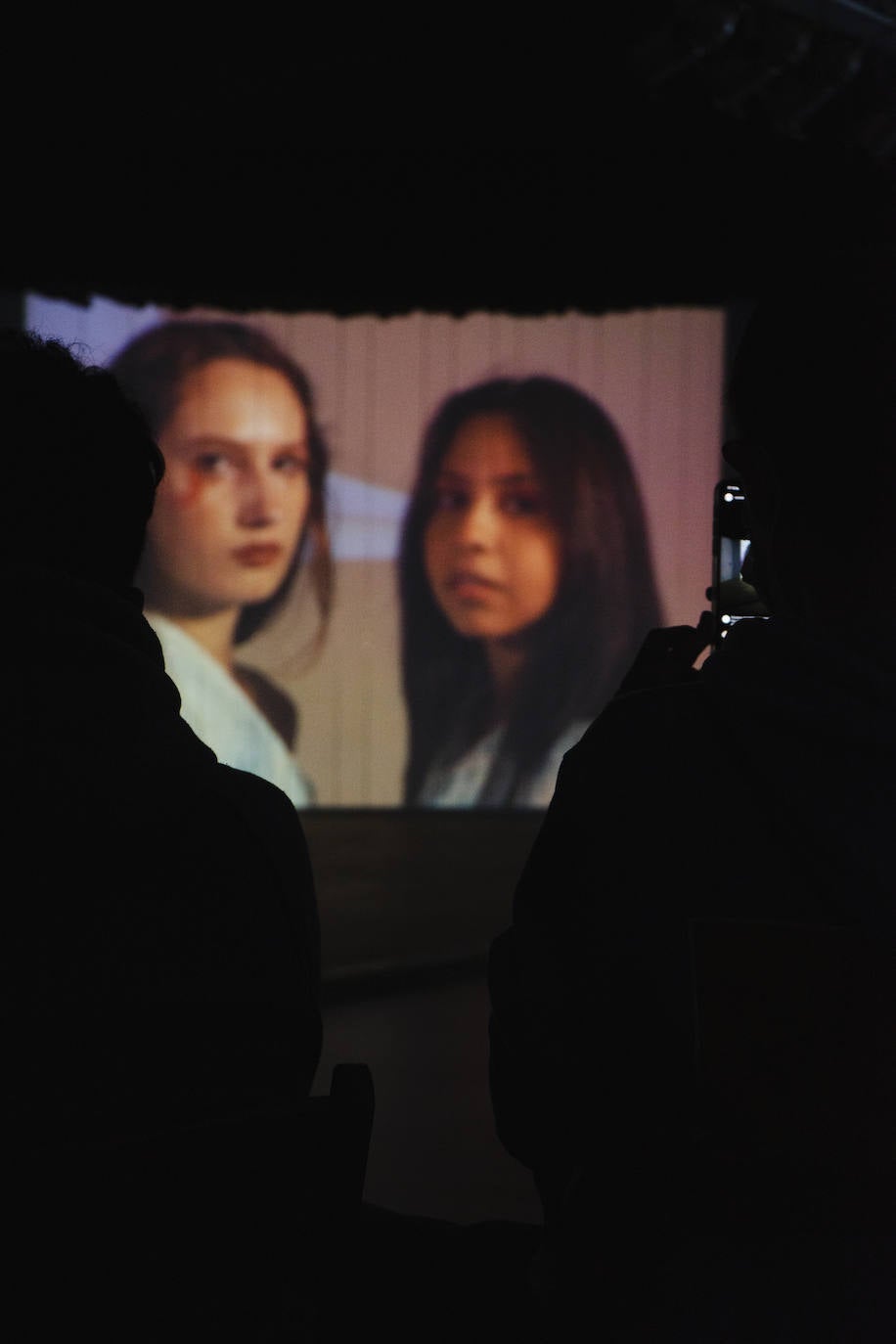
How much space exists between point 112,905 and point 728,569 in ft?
1.49

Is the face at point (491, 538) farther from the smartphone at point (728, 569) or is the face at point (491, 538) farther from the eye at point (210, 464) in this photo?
the smartphone at point (728, 569)

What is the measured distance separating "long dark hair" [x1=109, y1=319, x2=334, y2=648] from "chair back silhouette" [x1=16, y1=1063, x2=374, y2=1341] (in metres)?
3.74

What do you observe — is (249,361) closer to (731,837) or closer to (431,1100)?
(431,1100)

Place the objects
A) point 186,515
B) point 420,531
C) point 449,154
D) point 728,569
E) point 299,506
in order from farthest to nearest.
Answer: point 420,531
point 299,506
point 186,515
point 449,154
point 728,569

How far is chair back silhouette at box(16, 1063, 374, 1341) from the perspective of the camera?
21.6 inches

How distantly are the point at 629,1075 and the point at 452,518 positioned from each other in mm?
3943

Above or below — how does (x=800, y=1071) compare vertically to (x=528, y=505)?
below

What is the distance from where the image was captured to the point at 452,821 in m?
4.52

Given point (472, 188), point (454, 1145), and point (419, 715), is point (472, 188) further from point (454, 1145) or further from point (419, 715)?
point (454, 1145)

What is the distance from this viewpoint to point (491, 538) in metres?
4.43

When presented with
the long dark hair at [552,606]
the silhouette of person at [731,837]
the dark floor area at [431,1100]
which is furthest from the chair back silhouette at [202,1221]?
the long dark hair at [552,606]

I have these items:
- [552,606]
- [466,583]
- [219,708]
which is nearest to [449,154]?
[466,583]

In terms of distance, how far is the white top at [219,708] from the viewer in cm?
423

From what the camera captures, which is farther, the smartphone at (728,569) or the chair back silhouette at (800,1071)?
the smartphone at (728,569)
